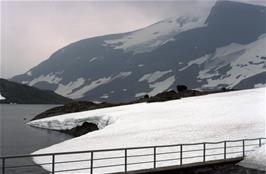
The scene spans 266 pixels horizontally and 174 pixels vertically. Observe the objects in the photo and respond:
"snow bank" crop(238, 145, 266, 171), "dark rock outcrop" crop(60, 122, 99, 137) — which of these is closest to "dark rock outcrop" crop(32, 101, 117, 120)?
"dark rock outcrop" crop(60, 122, 99, 137)

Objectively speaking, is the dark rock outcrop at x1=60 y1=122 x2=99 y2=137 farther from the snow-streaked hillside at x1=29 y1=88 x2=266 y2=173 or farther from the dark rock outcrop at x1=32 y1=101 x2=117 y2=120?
the dark rock outcrop at x1=32 y1=101 x2=117 y2=120

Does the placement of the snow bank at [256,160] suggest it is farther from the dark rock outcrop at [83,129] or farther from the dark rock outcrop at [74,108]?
the dark rock outcrop at [74,108]

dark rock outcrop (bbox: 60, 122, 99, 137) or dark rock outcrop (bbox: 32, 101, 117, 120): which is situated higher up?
dark rock outcrop (bbox: 32, 101, 117, 120)

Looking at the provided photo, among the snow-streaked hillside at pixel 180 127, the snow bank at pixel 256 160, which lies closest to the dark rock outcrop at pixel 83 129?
the snow-streaked hillside at pixel 180 127

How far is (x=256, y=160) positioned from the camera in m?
24.9

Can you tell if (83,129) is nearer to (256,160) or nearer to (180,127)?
(180,127)

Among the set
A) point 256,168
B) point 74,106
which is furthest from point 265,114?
point 74,106

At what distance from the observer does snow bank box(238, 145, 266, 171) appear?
2399 centimetres

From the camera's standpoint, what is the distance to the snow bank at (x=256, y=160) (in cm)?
2399

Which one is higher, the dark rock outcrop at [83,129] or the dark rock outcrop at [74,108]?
the dark rock outcrop at [74,108]

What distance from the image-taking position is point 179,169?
2323 centimetres

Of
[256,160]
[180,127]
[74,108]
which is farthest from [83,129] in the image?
[256,160]

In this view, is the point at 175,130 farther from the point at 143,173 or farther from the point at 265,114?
the point at 143,173

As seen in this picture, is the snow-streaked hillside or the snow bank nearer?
the snow bank
